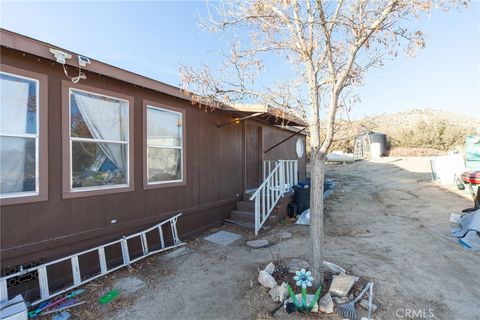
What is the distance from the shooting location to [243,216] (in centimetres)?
586

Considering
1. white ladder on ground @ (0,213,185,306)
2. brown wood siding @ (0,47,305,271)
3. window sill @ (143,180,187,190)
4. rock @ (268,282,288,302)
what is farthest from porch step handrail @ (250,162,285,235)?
rock @ (268,282,288,302)

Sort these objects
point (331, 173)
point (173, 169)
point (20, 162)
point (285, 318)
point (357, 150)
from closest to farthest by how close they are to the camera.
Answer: point (285, 318)
point (20, 162)
point (173, 169)
point (331, 173)
point (357, 150)

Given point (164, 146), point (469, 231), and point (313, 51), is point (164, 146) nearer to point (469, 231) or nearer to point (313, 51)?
point (313, 51)

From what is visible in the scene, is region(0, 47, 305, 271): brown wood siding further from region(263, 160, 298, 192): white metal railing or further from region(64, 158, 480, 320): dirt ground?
region(263, 160, 298, 192): white metal railing

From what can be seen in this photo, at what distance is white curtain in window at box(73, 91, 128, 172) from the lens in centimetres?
353

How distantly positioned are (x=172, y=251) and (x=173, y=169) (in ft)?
4.95

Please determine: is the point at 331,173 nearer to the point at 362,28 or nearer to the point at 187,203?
the point at 187,203

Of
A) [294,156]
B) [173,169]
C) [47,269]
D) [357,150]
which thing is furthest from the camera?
[357,150]

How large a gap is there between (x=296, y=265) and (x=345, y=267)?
2.40 ft

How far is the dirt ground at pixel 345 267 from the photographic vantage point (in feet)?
8.84

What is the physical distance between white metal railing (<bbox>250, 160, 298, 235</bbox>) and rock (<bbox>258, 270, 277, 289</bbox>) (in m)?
2.04

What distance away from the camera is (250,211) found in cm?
605

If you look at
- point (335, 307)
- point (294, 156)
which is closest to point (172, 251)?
point (335, 307)

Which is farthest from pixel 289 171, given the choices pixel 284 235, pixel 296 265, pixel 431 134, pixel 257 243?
pixel 431 134
